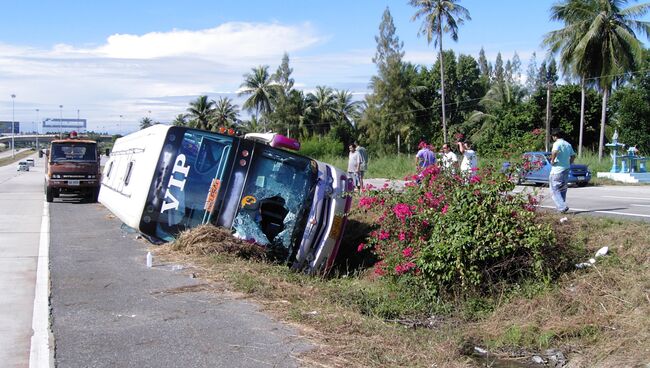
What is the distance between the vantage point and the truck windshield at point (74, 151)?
22278mm

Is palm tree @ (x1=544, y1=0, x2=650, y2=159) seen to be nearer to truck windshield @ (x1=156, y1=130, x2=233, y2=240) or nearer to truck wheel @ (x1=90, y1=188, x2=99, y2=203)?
truck wheel @ (x1=90, y1=188, x2=99, y2=203)

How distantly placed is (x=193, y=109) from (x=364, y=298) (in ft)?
264

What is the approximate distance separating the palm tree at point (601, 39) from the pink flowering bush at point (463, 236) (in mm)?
29934

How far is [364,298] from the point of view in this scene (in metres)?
8.08

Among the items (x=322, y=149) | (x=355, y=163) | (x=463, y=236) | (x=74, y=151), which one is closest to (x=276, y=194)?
(x=463, y=236)

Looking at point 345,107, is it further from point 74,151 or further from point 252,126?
point 74,151

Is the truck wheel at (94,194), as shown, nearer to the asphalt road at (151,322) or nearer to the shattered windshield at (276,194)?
the asphalt road at (151,322)

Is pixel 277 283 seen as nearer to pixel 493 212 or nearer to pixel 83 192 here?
pixel 493 212

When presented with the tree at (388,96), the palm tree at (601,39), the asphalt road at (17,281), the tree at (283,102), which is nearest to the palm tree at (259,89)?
the tree at (283,102)

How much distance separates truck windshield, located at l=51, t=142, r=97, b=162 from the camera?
73.1 ft

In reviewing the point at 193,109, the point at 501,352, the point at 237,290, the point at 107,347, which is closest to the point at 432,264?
the point at 501,352

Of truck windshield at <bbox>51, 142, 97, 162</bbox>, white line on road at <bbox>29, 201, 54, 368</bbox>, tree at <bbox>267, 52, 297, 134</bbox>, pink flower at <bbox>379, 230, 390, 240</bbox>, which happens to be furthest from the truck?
tree at <bbox>267, 52, 297, 134</bbox>

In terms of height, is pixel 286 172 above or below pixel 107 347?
above

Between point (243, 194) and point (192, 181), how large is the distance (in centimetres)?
78
